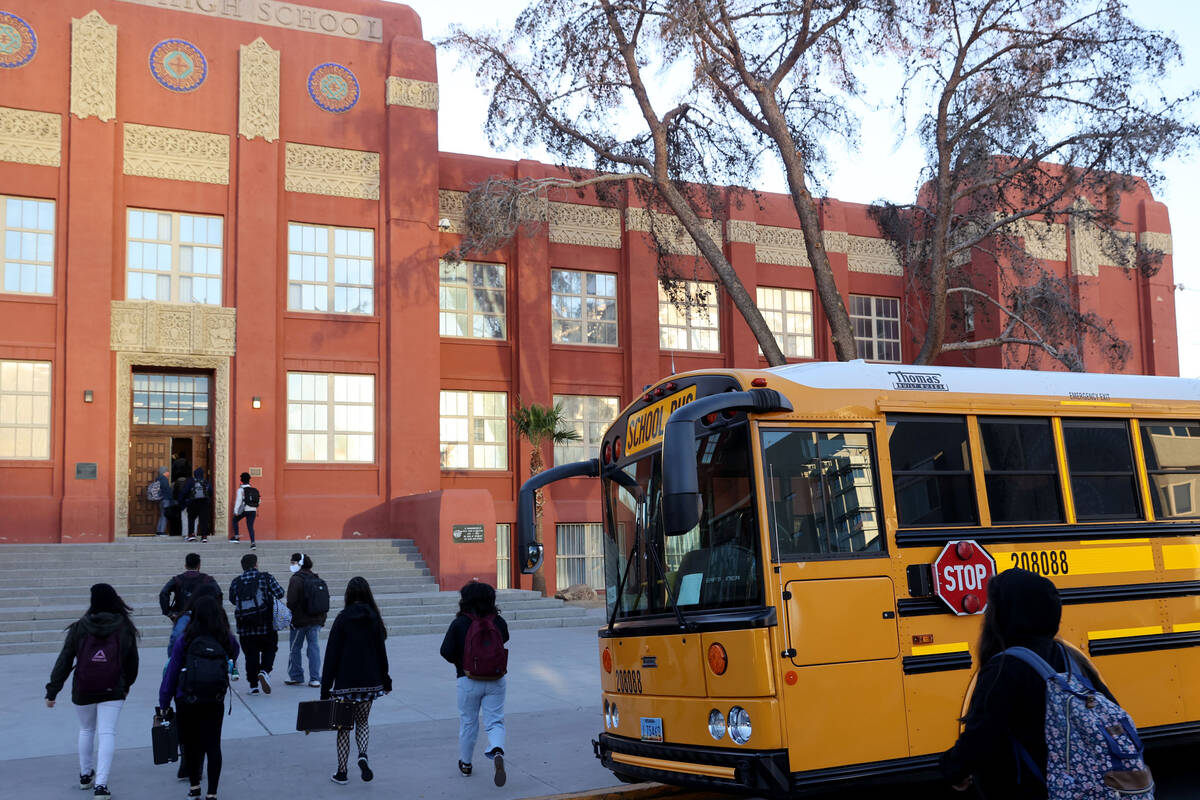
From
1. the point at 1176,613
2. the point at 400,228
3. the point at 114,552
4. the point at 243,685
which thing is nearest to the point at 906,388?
the point at 1176,613

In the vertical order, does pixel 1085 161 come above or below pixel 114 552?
above

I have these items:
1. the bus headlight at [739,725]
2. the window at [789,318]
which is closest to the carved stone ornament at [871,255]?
the window at [789,318]

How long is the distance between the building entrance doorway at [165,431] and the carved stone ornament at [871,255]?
17280mm

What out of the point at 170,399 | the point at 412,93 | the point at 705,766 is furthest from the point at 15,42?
the point at 705,766

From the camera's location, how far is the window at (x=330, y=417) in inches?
944

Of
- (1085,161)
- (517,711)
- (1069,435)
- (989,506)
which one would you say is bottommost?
(517,711)

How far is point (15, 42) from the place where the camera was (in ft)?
73.7

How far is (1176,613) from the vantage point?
798 cm

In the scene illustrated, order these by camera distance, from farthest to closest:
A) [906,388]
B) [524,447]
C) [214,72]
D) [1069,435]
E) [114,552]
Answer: [524,447], [214,72], [114,552], [1069,435], [906,388]

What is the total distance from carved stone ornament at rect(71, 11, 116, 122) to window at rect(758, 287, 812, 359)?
16137 mm

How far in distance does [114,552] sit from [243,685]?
8.08 m

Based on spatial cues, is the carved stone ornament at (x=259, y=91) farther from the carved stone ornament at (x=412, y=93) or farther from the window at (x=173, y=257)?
the carved stone ornament at (x=412, y=93)

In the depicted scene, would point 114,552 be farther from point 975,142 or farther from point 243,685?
point 975,142

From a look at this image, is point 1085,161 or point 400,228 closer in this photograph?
point 1085,161
